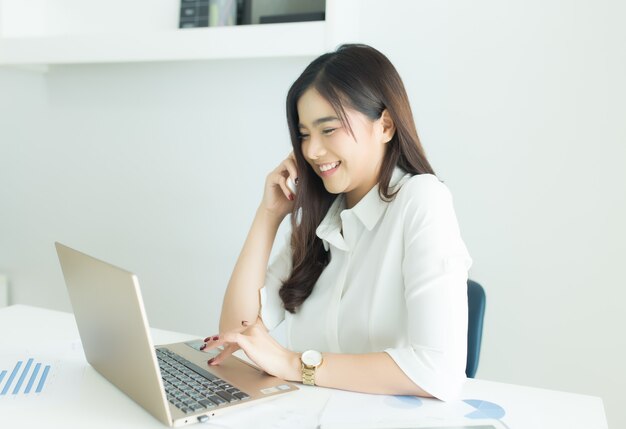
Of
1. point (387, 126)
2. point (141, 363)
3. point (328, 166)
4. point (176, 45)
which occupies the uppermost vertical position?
point (176, 45)

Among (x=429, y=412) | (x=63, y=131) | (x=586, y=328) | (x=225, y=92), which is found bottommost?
(x=586, y=328)


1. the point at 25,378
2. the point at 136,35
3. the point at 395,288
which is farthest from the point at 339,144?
the point at 136,35

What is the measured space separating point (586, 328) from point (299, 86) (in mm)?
1229

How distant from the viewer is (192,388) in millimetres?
1137

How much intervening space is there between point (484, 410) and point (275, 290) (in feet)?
2.19

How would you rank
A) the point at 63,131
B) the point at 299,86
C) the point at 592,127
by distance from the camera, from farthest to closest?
the point at 63,131 < the point at 592,127 < the point at 299,86

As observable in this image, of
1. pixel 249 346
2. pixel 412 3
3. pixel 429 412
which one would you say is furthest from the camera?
pixel 412 3

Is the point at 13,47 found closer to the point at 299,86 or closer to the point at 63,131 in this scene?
the point at 63,131

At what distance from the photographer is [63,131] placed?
2.90 m

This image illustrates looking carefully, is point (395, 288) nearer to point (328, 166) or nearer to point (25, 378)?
point (328, 166)

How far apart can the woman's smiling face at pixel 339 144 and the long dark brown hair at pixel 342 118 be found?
17 mm

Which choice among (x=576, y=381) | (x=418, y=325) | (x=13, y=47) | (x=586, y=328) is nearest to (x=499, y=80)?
(x=586, y=328)

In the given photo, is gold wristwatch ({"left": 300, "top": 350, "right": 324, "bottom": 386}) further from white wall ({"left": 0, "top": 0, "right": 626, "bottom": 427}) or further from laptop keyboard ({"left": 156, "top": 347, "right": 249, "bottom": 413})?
white wall ({"left": 0, "top": 0, "right": 626, "bottom": 427})

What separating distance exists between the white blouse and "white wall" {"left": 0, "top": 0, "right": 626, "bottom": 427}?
28.3 inches
